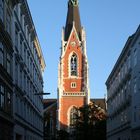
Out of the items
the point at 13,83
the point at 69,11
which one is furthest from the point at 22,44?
the point at 69,11

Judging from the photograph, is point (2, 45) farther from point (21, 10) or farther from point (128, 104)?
point (128, 104)

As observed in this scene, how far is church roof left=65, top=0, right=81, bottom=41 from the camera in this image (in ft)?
428

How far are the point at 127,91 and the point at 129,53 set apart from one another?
427 centimetres

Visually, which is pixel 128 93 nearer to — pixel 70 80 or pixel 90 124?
pixel 90 124

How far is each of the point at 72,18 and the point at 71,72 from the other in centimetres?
1497

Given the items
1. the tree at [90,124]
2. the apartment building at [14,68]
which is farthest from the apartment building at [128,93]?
the tree at [90,124]

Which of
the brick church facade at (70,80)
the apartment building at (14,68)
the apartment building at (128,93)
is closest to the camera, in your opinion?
the apartment building at (14,68)

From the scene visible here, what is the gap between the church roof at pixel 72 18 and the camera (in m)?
130

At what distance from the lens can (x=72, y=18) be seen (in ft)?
432

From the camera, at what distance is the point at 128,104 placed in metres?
55.3

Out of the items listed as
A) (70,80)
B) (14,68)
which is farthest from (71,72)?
(14,68)

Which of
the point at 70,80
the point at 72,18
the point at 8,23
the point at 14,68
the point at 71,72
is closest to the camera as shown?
the point at 8,23

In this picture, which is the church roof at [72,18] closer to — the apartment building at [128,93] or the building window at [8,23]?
the apartment building at [128,93]

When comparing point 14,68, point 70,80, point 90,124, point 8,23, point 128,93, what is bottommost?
point 90,124
